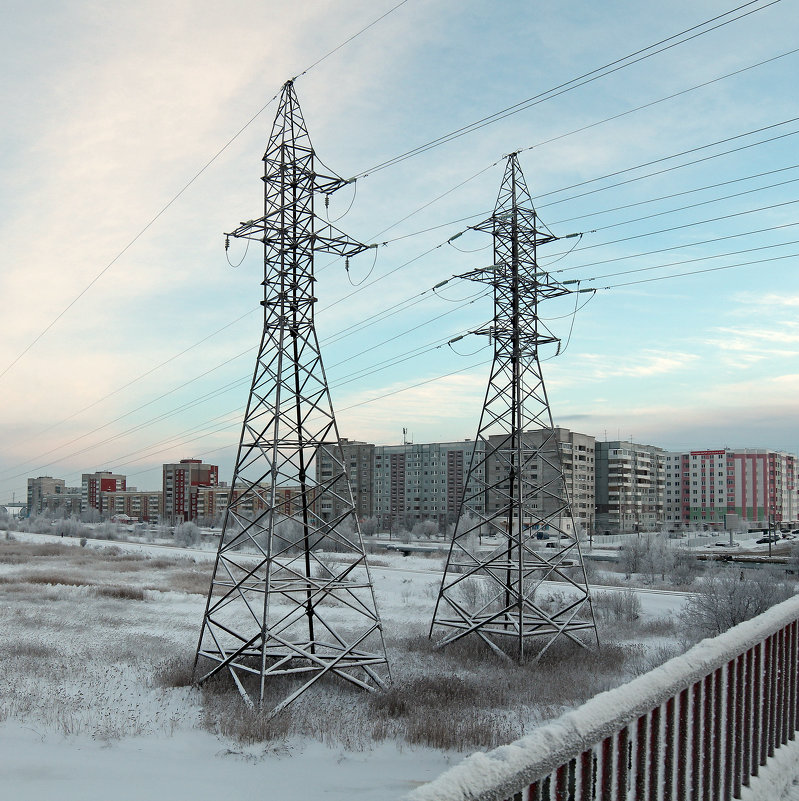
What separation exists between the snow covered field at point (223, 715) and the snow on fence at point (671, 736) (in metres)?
5.10

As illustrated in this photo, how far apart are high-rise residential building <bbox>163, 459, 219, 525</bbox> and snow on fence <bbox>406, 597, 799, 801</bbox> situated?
526 ft

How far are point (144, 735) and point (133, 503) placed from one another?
19509 cm

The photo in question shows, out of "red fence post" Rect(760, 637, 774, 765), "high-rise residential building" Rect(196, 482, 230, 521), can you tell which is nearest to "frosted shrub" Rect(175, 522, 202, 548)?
"high-rise residential building" Rect(196, 482, 230, 521)

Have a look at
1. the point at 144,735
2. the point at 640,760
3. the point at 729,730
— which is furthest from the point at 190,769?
the point at 640,760

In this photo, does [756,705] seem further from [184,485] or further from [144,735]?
[184,485]

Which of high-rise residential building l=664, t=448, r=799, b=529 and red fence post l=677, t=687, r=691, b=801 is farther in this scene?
high-rise residential building l=664, t=448, r=799, b=529

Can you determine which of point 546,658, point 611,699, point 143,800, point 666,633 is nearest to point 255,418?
point 143,800

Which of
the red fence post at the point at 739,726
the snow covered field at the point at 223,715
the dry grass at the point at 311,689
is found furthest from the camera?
the dry grass at the point at 311,689

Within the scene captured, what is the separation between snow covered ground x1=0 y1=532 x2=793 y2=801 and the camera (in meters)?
9.09

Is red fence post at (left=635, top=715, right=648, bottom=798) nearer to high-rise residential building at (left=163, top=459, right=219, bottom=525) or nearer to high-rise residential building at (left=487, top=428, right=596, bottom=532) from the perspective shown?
high-rise residential building at (left=487, top=428, right=596, bottom=532)

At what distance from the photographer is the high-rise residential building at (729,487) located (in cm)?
14100

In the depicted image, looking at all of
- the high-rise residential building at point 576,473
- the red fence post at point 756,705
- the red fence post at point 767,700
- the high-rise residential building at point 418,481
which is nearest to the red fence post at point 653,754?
the red fence post at point 756,705

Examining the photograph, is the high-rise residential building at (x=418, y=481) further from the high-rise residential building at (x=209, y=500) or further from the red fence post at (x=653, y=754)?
the red fence post at (x=653, y=754)

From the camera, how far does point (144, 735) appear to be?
11336 millimetres
